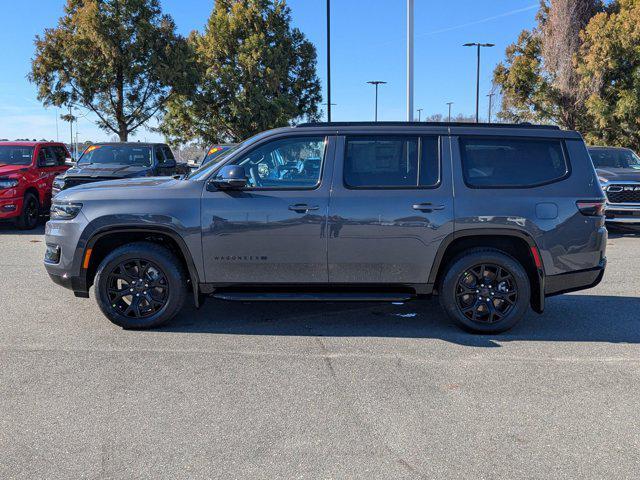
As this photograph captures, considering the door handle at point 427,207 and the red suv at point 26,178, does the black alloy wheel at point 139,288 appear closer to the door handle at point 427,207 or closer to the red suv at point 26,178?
the door handle at point 427,207

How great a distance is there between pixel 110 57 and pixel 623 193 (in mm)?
18334

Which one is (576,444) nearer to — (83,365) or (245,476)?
(245,476)

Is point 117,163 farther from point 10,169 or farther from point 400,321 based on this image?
point 400,321

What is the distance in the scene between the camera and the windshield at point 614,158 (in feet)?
44.6

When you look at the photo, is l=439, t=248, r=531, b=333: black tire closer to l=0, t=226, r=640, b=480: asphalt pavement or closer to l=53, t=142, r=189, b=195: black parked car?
l=0, t=226, r=640, b=480: asphalt pavement

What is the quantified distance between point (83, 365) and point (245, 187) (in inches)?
78.3

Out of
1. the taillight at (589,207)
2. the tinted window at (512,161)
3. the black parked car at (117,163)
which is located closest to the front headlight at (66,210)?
the tinted window at (512,161)

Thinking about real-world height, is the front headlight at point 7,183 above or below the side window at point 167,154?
below

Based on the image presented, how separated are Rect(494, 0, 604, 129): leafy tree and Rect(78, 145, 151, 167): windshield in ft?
67.2

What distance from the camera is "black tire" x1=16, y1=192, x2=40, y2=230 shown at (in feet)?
41.8

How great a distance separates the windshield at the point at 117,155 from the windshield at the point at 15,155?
4.02 ft

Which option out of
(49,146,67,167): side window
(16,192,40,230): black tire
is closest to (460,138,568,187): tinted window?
(16,192,40,230): black tire

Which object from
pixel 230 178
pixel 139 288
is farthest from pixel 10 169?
pixel 230 178

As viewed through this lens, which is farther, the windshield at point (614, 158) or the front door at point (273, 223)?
the windshield at point (614, 158)
